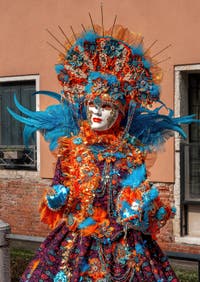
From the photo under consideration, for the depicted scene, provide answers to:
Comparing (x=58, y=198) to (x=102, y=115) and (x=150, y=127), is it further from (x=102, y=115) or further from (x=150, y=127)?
(x=150, y=127)

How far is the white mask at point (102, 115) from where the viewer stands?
128 inches

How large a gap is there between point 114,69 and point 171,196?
11.5 feet

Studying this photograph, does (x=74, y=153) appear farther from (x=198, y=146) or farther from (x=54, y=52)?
(x=54, y=52)

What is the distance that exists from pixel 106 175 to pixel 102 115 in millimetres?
357

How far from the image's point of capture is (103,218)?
3.20 m

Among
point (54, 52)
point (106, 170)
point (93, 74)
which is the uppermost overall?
point (54, 52)

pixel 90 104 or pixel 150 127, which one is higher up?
pixel 90 104

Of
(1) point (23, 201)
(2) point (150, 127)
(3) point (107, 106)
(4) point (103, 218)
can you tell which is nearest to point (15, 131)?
(1) point (23, 201)

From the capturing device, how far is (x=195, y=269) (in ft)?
18.6

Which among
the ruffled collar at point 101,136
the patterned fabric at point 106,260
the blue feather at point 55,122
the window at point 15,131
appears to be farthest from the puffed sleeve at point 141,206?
the window at point 15,131

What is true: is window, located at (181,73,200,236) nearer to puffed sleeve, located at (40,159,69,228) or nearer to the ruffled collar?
the ruffled collar

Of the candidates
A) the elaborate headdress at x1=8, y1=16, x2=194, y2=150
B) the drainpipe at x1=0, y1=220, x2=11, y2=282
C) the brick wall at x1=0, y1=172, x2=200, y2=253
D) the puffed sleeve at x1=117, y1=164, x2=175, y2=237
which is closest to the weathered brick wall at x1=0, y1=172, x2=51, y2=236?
the brick wall at x1=0, y1=172, x2=200, y2=253

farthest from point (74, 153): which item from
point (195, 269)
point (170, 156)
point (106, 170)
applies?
point (170, 156)

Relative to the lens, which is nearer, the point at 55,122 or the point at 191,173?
the point at 55,122
